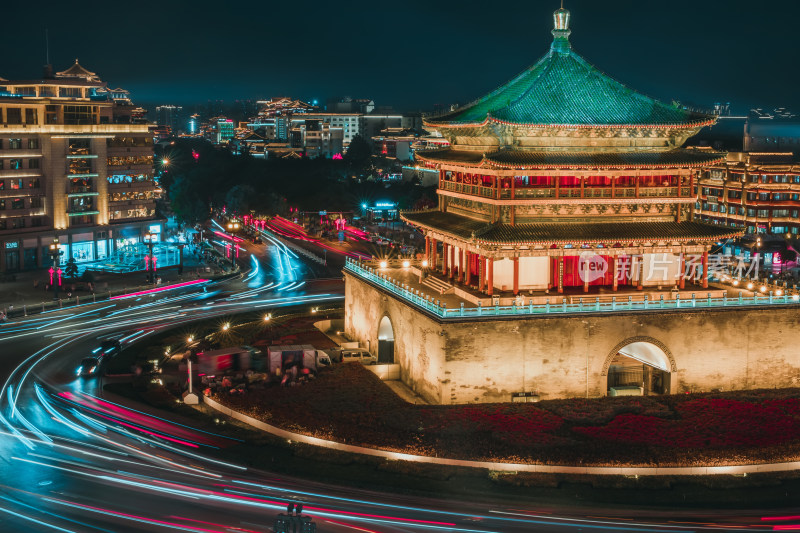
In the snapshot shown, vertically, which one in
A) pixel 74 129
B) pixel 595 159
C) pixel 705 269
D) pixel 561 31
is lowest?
pixel 705 269

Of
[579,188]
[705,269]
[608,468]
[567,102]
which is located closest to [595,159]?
[579,188]

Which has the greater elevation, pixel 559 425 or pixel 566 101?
pixel 566 101

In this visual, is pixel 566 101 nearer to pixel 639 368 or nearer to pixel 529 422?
pixel 639 368

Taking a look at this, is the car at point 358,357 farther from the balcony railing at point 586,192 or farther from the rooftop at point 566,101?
the rooftop at point 566,101

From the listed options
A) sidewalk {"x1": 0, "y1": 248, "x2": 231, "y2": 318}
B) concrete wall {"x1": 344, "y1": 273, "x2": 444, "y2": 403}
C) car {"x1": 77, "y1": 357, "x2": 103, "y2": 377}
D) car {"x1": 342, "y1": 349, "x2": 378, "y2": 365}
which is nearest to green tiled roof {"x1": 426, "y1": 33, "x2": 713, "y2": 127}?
concrete wall {"x1": 344, "y1": 273, "x2": 444, "y2": 403}

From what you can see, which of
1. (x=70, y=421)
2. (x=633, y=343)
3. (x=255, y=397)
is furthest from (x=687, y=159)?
(x=70, y=421)

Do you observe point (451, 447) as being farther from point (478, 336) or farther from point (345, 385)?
point (345, 385)

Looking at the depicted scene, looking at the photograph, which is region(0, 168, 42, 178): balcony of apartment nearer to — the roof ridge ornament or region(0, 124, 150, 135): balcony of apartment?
region(0, 124, 150, 135): balcony of apartment
